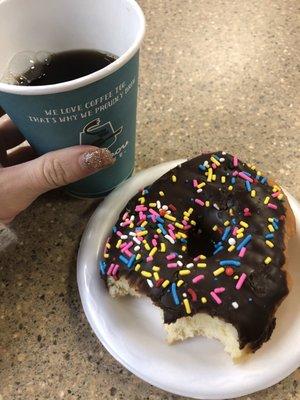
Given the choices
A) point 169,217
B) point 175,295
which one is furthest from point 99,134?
point 175,295

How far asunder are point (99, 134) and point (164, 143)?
0.28 metres

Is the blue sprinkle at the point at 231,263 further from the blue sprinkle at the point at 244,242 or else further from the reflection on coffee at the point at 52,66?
the reflection on coffee at the point at 52,66

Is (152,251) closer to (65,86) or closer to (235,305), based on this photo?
(235,305)

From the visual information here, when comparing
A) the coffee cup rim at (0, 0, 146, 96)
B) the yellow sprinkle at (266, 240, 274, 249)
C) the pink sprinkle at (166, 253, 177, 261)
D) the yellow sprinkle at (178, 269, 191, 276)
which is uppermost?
the coffee cup rim at (0, 0, 146, 96)

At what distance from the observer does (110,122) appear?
658 millimetres

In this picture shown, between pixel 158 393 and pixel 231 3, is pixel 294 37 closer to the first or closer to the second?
pixel 231 3

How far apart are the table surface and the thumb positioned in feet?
0.45

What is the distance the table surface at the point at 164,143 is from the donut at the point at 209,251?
114mm

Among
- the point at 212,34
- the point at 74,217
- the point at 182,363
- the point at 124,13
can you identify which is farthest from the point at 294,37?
the point at 182,363

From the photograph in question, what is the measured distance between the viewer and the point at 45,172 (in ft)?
2.13

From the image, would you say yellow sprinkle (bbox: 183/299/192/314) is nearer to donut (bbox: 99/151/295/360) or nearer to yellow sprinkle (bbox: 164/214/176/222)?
donut (bbox: 99/151/295/360)

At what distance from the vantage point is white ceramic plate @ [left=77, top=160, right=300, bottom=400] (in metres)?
0.59

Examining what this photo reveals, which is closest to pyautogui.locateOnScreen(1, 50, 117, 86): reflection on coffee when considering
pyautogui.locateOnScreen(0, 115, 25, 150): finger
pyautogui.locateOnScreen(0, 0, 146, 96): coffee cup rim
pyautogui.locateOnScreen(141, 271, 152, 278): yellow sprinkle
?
pyautogui.locateOnScreen(0, 0, 146, 96): coffee cup rim

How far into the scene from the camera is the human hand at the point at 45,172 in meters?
0.63
